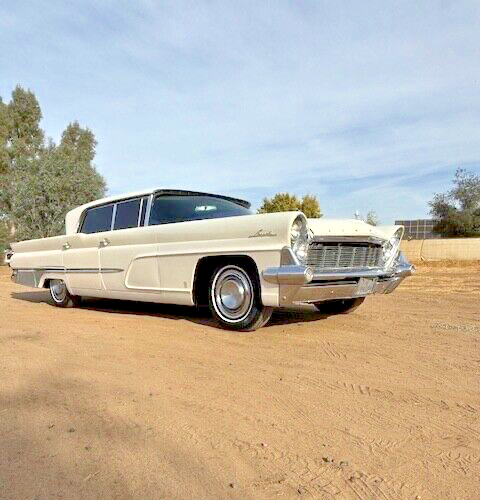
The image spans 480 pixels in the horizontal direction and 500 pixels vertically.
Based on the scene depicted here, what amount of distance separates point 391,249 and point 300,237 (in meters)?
1.73

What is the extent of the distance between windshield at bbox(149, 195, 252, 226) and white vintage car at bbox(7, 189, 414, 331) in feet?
0.04

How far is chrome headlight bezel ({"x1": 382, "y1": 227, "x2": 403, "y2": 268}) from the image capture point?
18.0ft

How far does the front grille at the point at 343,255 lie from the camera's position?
4548 millimetres

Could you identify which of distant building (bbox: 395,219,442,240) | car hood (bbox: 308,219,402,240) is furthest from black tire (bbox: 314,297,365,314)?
distant building (bbox: 395,219,442,240)

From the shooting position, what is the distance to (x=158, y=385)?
124 inches

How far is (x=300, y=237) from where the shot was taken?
4.39m

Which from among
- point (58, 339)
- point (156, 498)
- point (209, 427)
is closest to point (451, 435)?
point (209, 427)

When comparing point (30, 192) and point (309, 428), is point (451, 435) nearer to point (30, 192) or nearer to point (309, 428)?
point (309, 428)

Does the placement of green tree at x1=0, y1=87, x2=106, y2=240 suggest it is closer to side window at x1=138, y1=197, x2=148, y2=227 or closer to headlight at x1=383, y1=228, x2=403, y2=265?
side window at x1=138, y1=197, x2=148, y2=227

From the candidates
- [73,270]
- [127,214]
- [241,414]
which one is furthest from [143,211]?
[241,414]

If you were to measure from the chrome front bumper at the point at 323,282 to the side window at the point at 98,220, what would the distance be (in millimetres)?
3007

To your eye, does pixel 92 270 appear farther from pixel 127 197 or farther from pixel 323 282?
pixel 323 282

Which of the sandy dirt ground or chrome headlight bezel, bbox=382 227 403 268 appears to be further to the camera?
chrome headlight bezel, bbox=382 227 403 268

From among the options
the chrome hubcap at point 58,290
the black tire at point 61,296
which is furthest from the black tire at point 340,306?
the chrome hubcap at point 58,290
